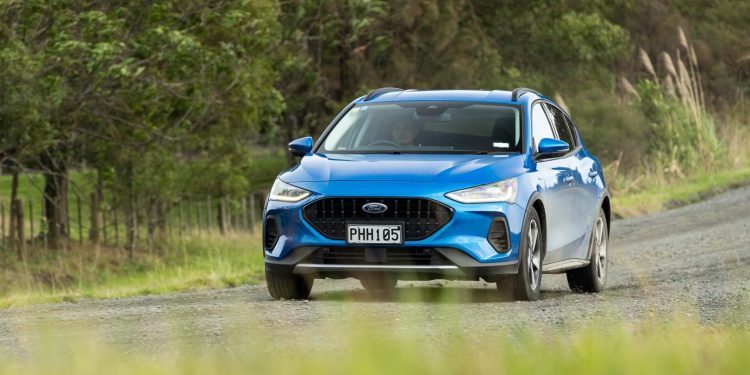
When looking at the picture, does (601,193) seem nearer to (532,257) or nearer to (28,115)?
(532,257)

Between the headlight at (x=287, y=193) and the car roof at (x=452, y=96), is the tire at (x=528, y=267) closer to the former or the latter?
the car roof at (x=452, y=96)

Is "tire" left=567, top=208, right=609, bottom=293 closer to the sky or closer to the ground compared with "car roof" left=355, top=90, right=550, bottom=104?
closer to the ground

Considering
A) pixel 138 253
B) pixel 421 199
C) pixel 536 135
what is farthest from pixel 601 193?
pixel 138 253

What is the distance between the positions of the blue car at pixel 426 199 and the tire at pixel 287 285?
1cm

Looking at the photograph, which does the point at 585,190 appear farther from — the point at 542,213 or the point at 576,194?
the point at 542,213

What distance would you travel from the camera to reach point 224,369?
6.25 meters

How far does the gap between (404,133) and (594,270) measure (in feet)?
7.63

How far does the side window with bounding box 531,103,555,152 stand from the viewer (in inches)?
494

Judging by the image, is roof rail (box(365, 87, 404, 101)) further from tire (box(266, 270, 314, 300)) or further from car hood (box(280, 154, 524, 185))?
tire (box(266, 270, 314, 300))

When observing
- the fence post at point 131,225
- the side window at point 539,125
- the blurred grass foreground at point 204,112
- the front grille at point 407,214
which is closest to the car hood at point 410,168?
the front grille at point 407,214

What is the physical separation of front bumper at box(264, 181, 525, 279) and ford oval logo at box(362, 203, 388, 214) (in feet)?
0.24

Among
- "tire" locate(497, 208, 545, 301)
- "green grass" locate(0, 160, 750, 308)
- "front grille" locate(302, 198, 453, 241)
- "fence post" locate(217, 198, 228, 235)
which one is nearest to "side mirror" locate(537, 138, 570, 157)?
"tire" locate(497, 208, 545, 301)

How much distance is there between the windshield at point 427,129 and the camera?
1226 centimetres

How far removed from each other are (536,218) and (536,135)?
3.36 ft
